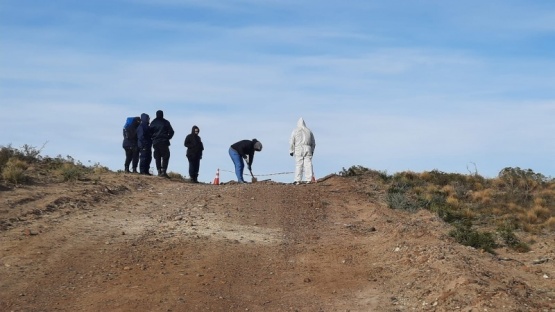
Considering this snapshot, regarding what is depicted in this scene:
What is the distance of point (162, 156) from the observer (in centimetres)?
2388

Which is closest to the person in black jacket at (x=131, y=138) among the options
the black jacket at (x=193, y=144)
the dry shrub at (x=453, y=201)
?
the black jacket at (x=193, y=144)

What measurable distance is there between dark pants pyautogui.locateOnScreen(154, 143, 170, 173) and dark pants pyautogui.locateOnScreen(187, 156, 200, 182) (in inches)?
31.4

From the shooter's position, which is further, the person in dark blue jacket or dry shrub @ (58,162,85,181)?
the person in dark blue jacket

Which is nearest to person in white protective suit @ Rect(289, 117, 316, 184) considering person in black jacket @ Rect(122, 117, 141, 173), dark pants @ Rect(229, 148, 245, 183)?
dark pants @ Rect(229, 148, 245, 183)

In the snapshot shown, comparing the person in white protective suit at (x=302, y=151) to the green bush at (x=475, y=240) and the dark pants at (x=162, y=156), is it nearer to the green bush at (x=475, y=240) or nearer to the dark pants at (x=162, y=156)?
the dark pants at (x=162, y=156)

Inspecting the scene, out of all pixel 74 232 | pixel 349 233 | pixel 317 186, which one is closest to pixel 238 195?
pixel 317 186

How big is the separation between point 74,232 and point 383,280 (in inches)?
222

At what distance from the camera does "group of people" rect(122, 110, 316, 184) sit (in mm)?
23594

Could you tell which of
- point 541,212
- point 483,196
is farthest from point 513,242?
point 483,196

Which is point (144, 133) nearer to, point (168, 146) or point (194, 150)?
point (168, 146)

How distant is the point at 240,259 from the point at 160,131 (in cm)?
1173

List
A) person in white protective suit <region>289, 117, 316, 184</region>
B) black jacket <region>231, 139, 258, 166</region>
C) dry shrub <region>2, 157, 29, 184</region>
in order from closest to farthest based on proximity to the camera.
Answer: dry shrub <region>2, 157, 29, 184</region>, person in white protective suit <region>289, 117, 316, 184</region>, black jacket <region>231, 139, 258, 166</region>

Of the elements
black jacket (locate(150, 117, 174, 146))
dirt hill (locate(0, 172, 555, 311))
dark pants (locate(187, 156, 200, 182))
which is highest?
black jacket (locate(150, 117, 174, 146))

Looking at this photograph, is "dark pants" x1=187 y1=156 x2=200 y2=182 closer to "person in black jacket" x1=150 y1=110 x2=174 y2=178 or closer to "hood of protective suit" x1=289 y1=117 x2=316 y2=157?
"person in black jacket" x1=150 y1=110 x2=174 y2=178
